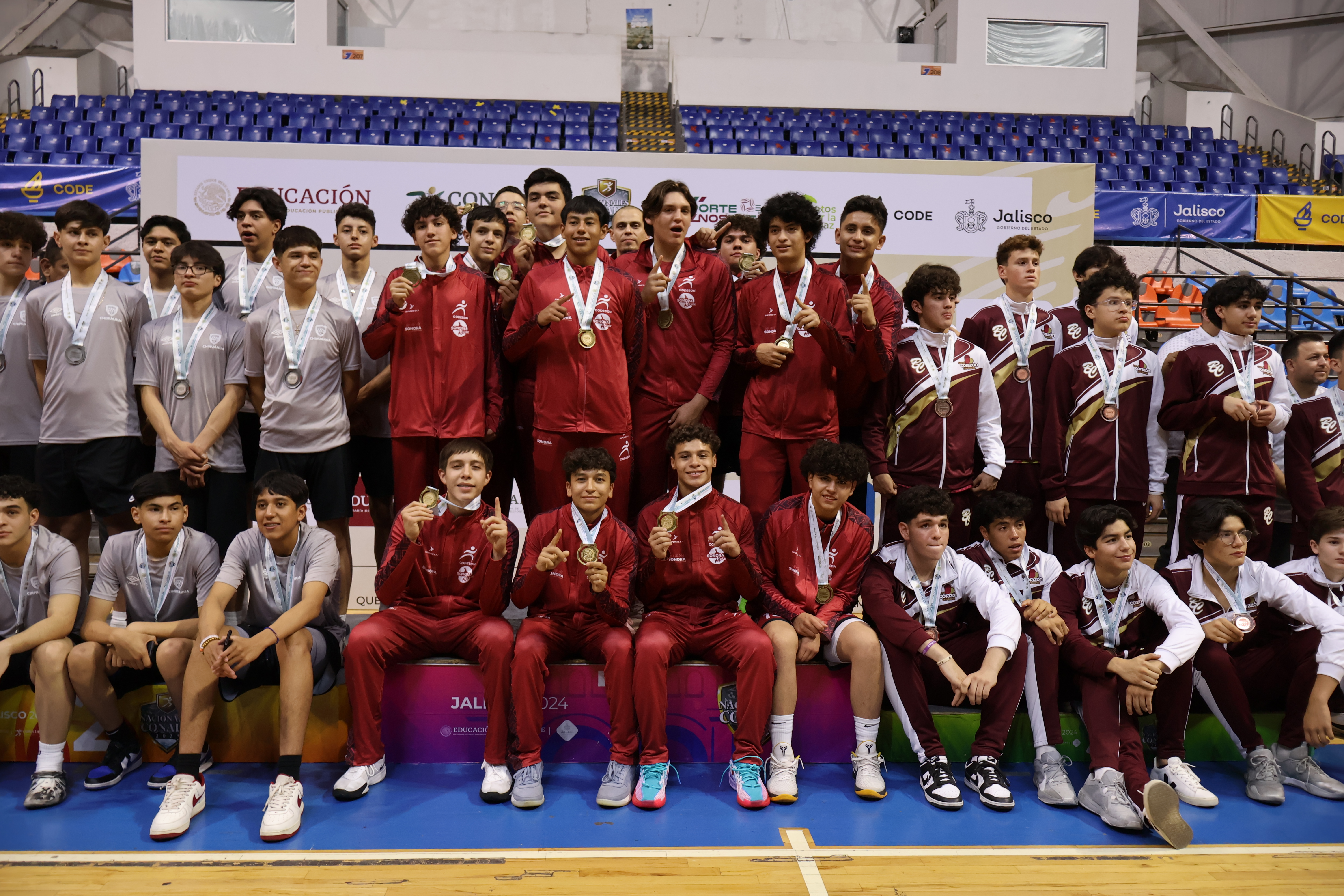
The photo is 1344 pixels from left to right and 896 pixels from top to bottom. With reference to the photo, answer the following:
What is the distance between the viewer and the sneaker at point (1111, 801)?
3.41m

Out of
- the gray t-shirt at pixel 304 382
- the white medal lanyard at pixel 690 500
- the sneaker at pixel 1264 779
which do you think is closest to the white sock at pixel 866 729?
the white medal lanyard at pixel 690 500

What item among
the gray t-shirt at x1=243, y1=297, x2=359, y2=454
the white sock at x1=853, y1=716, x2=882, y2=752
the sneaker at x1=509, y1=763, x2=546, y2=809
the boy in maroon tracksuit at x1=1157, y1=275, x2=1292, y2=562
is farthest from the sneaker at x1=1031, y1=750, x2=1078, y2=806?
the gray t-shirt at x1=243, y1=297, x2=359, y2=454

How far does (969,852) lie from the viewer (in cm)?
323

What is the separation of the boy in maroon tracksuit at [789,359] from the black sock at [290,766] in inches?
91.0

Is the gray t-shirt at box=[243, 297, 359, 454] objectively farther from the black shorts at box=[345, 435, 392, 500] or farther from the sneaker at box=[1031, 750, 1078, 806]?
the sneaker at box=[1031, 750, 1078, 806]

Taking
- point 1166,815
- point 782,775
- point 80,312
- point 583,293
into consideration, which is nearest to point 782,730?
point 782,775

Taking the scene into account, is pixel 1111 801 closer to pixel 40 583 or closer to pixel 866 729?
pixel 866 729

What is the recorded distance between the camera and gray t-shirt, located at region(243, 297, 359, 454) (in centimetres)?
429

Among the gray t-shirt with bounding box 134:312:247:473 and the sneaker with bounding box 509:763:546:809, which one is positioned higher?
the gray t-shirt with bounding box 134:312:247:473

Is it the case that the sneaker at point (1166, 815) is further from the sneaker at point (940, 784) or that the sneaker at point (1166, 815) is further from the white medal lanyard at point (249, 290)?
the white medal lanyard at point (249, 290)

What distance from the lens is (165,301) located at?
4957 mm

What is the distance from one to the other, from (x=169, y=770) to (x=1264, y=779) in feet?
15.4

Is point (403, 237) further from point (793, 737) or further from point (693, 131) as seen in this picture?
point (793, 737)

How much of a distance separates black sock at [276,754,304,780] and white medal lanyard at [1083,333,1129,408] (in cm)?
419
